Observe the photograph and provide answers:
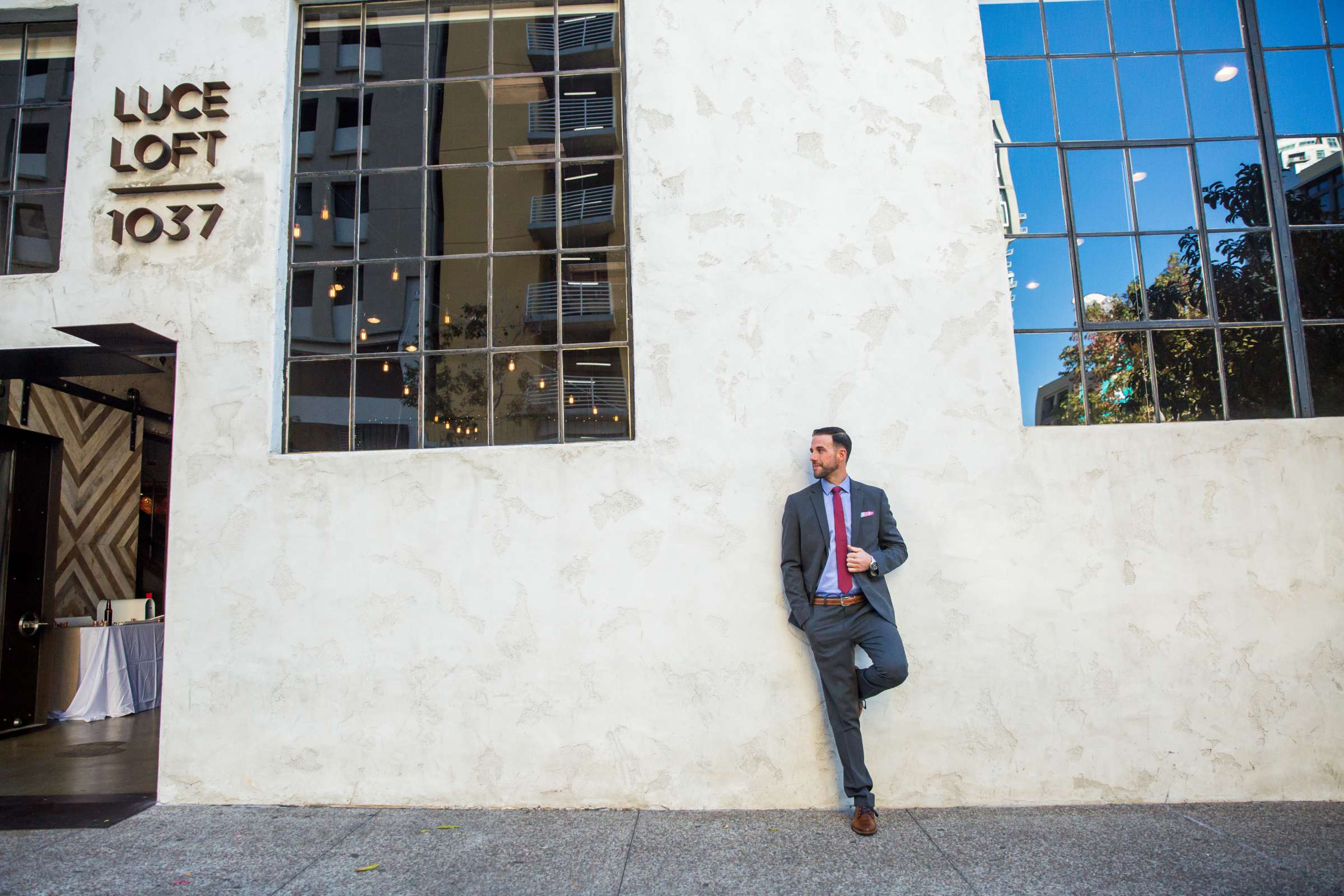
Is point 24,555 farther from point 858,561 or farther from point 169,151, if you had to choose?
point 858,561

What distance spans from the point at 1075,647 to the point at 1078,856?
119 cm

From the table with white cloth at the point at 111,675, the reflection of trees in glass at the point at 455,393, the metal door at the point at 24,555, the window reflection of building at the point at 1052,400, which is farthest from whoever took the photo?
the table with white cloth at the point at 111,675

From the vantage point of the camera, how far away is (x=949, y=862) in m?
3.57

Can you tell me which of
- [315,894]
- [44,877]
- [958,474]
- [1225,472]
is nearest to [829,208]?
[958,474]

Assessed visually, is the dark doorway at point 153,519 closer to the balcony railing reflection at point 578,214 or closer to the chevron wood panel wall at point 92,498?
the chevron wood panel wall at point 92,498

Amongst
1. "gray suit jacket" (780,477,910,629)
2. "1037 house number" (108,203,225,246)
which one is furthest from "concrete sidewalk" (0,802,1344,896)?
"1037 house number" (108,203,225,246)

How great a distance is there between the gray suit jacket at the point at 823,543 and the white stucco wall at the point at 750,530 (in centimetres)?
24

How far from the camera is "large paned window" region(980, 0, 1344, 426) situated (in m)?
4.82

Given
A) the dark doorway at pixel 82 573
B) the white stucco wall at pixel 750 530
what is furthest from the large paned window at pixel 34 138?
the dark doorway at pixel 82 573

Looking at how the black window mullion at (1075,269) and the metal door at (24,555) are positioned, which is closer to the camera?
the black window mullion at (1075,269)

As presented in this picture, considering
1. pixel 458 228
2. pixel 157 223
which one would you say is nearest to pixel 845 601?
pixel 458 228

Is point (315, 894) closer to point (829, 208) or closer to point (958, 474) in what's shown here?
point (958, 474)

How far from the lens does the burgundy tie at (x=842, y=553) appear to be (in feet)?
13.7

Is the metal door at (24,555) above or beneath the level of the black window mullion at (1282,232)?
beneath
